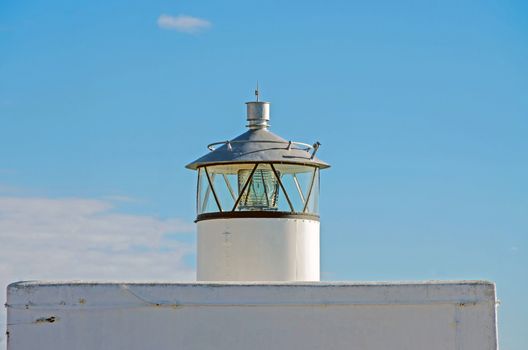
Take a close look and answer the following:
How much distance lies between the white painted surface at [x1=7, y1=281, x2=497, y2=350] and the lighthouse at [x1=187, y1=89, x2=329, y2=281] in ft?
6.96

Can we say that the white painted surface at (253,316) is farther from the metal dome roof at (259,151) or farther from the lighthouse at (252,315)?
the metal dome roof at (259,151)

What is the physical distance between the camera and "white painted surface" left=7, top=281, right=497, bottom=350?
32.3 feet

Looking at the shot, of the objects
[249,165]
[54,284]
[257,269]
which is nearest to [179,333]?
[54,284]

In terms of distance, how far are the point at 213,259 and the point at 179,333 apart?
2.40 metres

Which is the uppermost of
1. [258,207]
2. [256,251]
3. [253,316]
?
[258,207]

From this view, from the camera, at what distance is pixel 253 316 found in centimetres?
998

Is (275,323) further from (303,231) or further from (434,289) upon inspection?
(303,231)

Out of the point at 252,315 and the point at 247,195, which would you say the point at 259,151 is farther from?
the point at 252,315

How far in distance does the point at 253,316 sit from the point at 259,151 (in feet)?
9.91

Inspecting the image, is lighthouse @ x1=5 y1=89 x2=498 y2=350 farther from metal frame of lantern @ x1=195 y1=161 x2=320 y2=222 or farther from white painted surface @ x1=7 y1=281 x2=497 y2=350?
metal frame of lantern @ x1=195 y1=161 x2=320 y2=222

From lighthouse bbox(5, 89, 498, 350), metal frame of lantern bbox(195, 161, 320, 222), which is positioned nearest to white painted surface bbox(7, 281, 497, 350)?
lighthouse bbox(5, 89, 498, 350)

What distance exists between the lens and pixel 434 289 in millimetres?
10094

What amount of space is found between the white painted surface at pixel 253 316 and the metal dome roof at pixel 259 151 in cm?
280

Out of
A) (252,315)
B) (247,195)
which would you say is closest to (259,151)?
(247,195)
